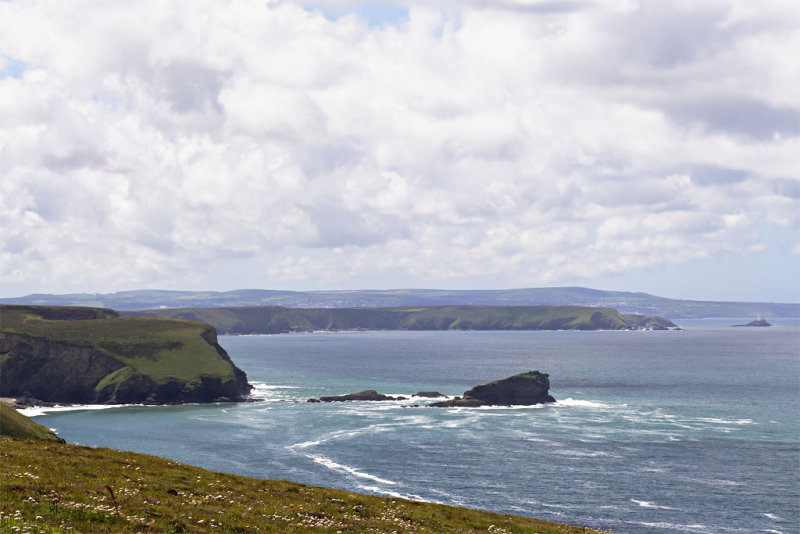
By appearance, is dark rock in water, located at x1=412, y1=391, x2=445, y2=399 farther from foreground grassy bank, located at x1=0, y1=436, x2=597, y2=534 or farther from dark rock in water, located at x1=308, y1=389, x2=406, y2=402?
foreground grassy bank, located at x1=0, y1=436, x2=597, y2=534

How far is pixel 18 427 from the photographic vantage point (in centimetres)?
8450

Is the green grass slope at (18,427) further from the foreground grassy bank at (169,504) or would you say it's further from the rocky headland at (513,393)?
the rocky headland at (513,393)

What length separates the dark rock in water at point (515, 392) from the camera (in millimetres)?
185375

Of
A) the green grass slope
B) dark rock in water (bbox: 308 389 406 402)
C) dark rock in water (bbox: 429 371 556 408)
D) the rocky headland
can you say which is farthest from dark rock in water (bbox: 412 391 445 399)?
the green grass slope

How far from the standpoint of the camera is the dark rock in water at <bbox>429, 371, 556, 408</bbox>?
185 meters

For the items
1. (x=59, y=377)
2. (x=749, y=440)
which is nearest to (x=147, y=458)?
(x=749, y=440)

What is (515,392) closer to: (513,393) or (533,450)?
(513,393)

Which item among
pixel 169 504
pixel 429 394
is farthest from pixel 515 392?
pixel 169 504

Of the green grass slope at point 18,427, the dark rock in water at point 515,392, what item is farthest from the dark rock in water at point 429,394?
the green grass slope at point 18,427

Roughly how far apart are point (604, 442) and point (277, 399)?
97.6 m

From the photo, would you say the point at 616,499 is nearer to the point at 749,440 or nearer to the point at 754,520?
the point at 754,520

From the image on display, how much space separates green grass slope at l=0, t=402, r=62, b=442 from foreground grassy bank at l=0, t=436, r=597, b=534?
843 inches

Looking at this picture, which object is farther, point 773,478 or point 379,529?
point 773,478

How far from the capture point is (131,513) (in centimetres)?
3941
